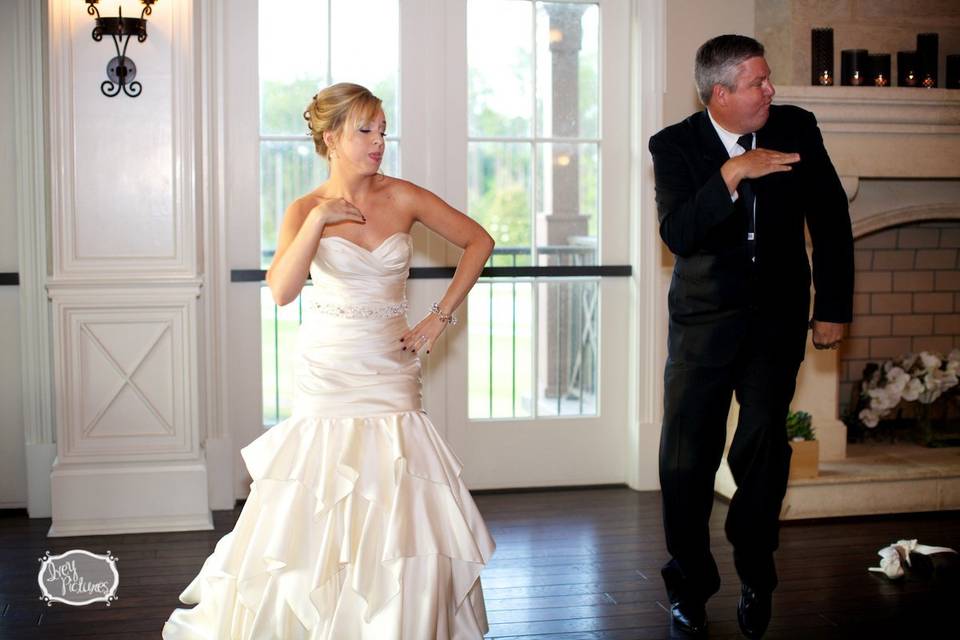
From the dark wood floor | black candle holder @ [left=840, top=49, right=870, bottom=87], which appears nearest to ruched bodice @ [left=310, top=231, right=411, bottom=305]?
the dark wood floor

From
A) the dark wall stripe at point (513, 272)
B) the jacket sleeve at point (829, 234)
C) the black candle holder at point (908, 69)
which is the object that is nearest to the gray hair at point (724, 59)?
the jacket sleeve at point (829, 234)

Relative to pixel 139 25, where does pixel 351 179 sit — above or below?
below

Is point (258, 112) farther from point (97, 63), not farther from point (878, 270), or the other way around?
point (878, 270)

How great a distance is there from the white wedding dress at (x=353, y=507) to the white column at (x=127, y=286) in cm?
141

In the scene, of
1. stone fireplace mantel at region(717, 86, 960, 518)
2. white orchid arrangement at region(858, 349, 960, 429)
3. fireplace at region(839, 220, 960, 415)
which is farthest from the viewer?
fireplace at region(839, 220, 960, 415)

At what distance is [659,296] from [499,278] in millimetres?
741

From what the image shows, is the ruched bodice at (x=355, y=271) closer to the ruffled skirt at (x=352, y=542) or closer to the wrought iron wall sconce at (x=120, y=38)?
the ruffled skirt at (x=352, y=542)

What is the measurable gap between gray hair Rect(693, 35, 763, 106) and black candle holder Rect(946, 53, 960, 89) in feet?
7.64

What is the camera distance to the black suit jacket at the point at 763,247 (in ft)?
10.5

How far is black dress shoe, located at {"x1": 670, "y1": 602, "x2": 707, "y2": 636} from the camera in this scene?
3.34m

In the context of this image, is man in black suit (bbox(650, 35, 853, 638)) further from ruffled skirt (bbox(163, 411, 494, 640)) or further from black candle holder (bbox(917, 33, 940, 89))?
black candle holder (bbox(917, 33, 940, 89))

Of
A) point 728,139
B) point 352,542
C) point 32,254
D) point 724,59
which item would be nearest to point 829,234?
point 728,139

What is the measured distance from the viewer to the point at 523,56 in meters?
5.14

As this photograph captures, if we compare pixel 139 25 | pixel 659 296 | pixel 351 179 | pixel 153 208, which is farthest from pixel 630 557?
pixel 139 25
